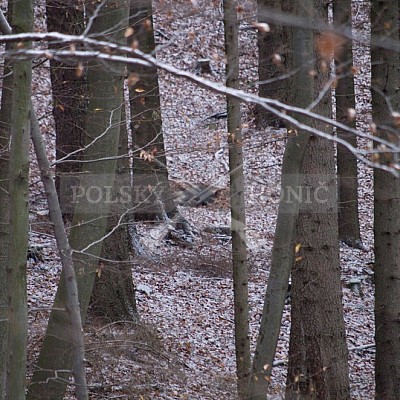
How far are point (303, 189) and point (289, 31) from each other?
171 cm

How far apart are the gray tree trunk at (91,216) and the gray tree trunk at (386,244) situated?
3.23 meters

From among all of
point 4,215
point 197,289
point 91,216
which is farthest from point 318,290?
point 197,289

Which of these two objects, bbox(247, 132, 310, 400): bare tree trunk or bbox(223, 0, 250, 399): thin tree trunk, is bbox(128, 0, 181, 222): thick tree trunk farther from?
bbox(247, 132, 310, 400): bare tree trunk

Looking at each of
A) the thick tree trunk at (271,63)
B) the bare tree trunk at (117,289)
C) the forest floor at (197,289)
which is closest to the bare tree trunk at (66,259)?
the forest floor at (197,289)

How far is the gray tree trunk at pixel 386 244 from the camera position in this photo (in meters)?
8.09

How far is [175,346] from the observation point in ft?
32.3

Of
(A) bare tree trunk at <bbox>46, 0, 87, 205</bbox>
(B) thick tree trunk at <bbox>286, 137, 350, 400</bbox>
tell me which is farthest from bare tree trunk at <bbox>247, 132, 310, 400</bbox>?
(A) bare tree trunk at <bbox>46, 0, 87, 205</bbox>

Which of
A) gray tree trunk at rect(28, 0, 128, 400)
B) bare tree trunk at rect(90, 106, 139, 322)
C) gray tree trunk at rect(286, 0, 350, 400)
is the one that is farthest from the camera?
bare tree trunk at rect(90, 106, 139, 322)

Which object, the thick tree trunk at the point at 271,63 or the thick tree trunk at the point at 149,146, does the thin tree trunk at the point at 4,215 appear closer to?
the thick tree trunk at the point at 149,146

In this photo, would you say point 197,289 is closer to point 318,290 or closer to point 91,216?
point 318,290

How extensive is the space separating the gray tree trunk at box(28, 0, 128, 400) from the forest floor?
0.32 metres

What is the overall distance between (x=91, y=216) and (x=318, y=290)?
2.69 meters

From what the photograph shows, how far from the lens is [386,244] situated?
27.0 feet

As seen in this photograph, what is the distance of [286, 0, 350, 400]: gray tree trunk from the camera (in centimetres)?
732
